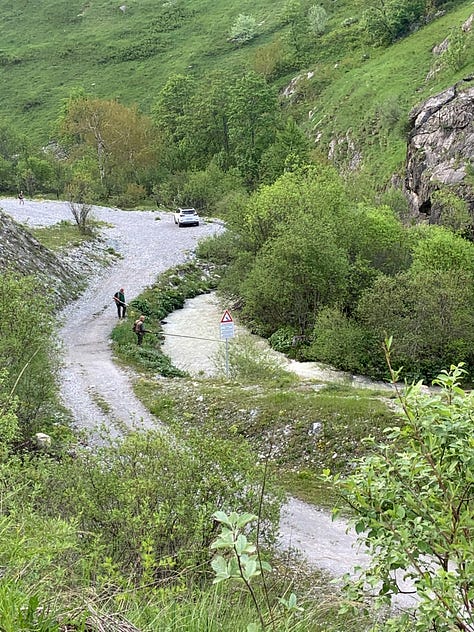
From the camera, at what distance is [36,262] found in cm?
3409

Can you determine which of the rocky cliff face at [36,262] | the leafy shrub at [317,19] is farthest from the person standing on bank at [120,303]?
the leafy shrub at [317,19]

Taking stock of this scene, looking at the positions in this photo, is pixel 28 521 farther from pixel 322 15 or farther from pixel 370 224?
pixel 322 15

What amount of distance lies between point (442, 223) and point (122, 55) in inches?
4089

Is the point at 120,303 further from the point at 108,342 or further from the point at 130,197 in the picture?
the point at 130,197

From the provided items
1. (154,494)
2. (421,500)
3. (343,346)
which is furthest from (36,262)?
(421,500)

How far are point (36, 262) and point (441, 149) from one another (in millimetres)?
31784

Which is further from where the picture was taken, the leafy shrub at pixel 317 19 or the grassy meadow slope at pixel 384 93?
the leafy shrub at pixel 317 19

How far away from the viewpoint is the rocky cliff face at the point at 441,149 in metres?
44.2

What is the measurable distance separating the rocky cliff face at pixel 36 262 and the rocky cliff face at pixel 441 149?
25.8 m

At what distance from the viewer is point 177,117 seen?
275 ft

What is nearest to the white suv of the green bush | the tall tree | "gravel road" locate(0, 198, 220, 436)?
"gravel road" locate(0, 198, 220, 436)

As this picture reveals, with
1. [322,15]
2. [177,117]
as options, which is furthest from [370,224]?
[322,15]

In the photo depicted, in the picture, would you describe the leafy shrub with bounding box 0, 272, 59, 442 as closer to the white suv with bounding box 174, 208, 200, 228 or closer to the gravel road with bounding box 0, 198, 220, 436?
the gravel road with bounding box 0, 198, 220, 436

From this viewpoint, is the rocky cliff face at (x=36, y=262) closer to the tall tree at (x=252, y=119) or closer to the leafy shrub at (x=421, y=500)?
the leafy shrub at (x=421, y=500)
